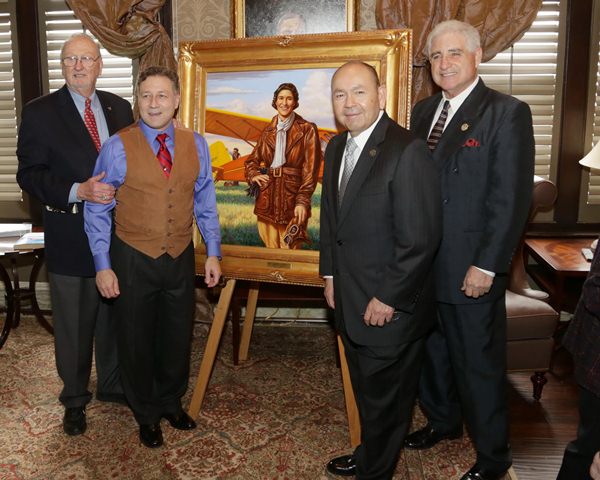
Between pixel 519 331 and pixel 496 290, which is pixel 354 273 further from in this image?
pixel 519 331

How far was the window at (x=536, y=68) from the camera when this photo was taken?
404cm

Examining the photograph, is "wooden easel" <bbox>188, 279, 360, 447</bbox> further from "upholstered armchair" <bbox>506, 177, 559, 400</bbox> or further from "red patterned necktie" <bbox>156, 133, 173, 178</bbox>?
"upholstered armchair" <bbox>506, 177, 559, 400</bbox>

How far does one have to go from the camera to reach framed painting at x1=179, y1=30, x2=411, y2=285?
267 cm

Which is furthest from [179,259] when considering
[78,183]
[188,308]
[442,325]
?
[442,325]

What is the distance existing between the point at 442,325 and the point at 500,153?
727 millimetres

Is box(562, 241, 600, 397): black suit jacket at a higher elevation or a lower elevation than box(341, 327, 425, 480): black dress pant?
higher

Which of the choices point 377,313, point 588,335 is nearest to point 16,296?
point 377,313

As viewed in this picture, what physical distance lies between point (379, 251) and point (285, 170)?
892mm

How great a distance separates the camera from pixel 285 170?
2.81 metres

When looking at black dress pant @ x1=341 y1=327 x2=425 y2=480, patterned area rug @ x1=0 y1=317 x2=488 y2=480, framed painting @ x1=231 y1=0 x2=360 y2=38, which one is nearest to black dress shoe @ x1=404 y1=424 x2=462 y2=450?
patterned area rug @ x1=0 y1=317 x2=488 y2=480

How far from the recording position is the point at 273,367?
3730 millimetres

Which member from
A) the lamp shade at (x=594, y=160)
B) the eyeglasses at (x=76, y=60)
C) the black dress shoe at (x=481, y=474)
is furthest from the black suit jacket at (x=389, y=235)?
the lamp shade at (x=594, y=160)

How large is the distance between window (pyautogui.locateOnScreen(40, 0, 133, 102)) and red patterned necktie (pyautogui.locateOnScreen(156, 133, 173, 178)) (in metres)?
2.07

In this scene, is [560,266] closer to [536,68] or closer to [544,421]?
[544,421]
